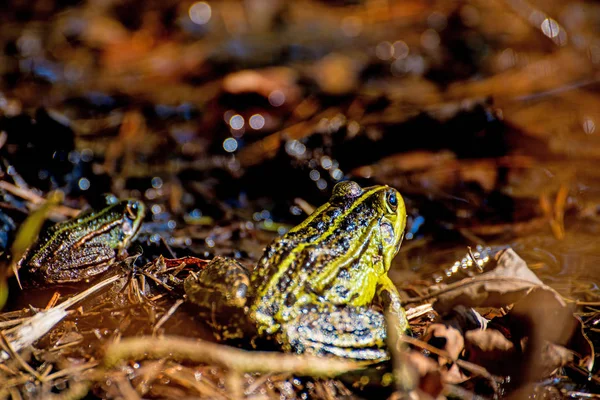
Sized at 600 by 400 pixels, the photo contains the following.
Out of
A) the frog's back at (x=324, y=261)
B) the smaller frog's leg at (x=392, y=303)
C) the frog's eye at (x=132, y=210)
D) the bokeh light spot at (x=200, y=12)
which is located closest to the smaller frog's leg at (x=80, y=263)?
the frog's eye at (x=132, y=210)

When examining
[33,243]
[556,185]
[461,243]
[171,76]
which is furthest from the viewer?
[171,76]

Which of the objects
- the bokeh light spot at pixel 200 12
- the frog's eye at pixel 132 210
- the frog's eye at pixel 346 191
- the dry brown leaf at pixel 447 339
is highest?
the bokeh light spot at pixel 200 12

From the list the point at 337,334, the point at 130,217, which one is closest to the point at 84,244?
the point at 130,217

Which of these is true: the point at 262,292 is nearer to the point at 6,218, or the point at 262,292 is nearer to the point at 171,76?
the point at 6,218

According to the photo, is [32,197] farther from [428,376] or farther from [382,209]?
[428,376]

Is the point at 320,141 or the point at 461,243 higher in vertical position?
the point at 320,141

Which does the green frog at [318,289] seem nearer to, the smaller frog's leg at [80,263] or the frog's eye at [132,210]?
the smaller frog's leg at [80,263]

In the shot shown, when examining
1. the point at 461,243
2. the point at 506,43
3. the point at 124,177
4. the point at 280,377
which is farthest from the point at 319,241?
the point at 506,43
